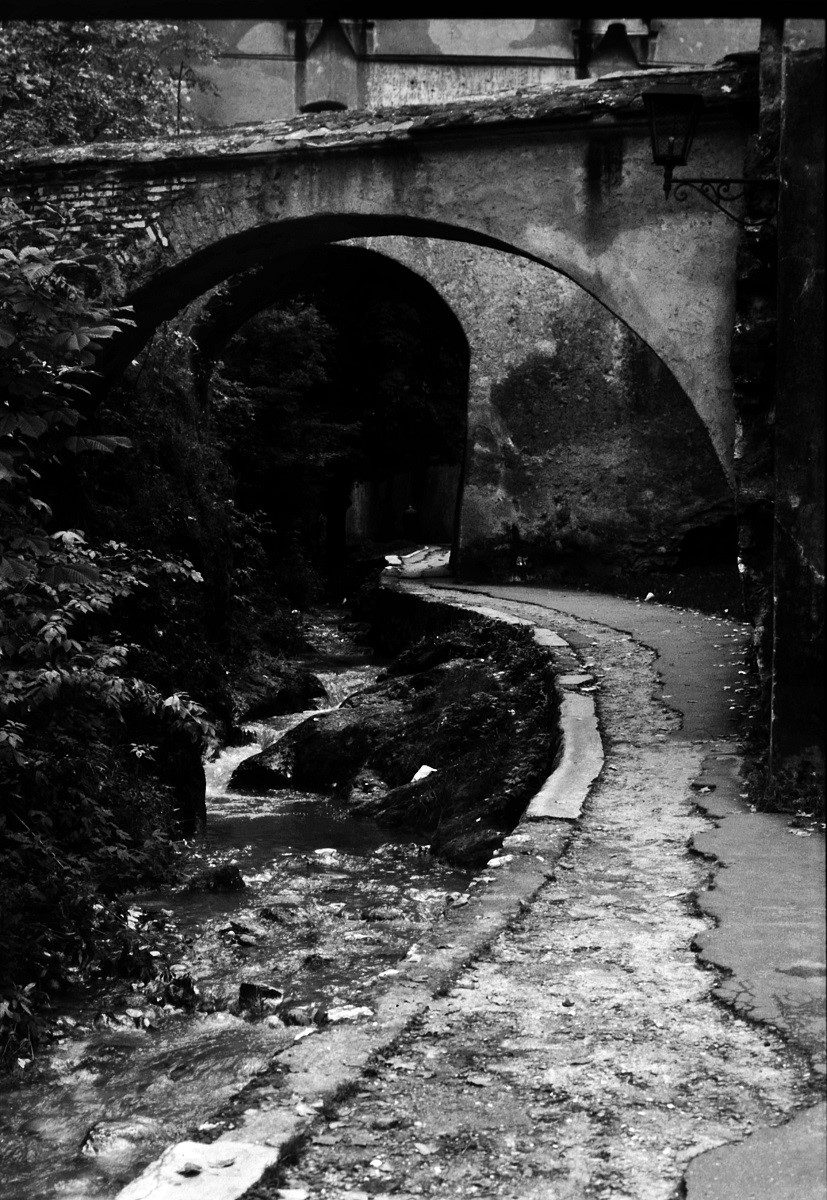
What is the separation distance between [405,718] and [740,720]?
2780mm

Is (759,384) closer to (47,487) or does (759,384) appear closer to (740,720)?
(740,720)

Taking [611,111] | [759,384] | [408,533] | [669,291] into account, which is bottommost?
[408,533]

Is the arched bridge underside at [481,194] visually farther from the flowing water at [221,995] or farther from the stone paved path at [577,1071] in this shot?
the stone paved path at [577,1071]

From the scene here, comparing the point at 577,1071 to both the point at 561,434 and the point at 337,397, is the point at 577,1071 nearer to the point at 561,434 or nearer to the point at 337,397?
the point at 561,434

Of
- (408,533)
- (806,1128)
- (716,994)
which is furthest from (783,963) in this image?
(408,533)

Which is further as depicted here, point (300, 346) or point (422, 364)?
point (422, 364)

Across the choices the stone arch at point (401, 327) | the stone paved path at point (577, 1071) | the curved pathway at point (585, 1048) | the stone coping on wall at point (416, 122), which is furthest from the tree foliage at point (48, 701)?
the stone arch at point (401, 327)

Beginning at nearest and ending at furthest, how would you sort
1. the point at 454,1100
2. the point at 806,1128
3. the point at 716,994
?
1. the point at 806,1128
2. the point at 454,1100
3. the point at 716,994

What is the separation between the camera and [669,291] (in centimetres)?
748

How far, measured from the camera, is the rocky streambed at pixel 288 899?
4.03 meters

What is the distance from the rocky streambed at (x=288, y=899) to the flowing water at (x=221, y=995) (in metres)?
0.01

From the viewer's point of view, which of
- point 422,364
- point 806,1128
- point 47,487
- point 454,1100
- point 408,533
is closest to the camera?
point 806,1128

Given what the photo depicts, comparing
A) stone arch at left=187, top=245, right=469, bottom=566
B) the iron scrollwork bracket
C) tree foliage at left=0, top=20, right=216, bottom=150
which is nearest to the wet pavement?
the iron scrollwork bracket

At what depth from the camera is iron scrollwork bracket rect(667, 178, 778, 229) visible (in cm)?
649
